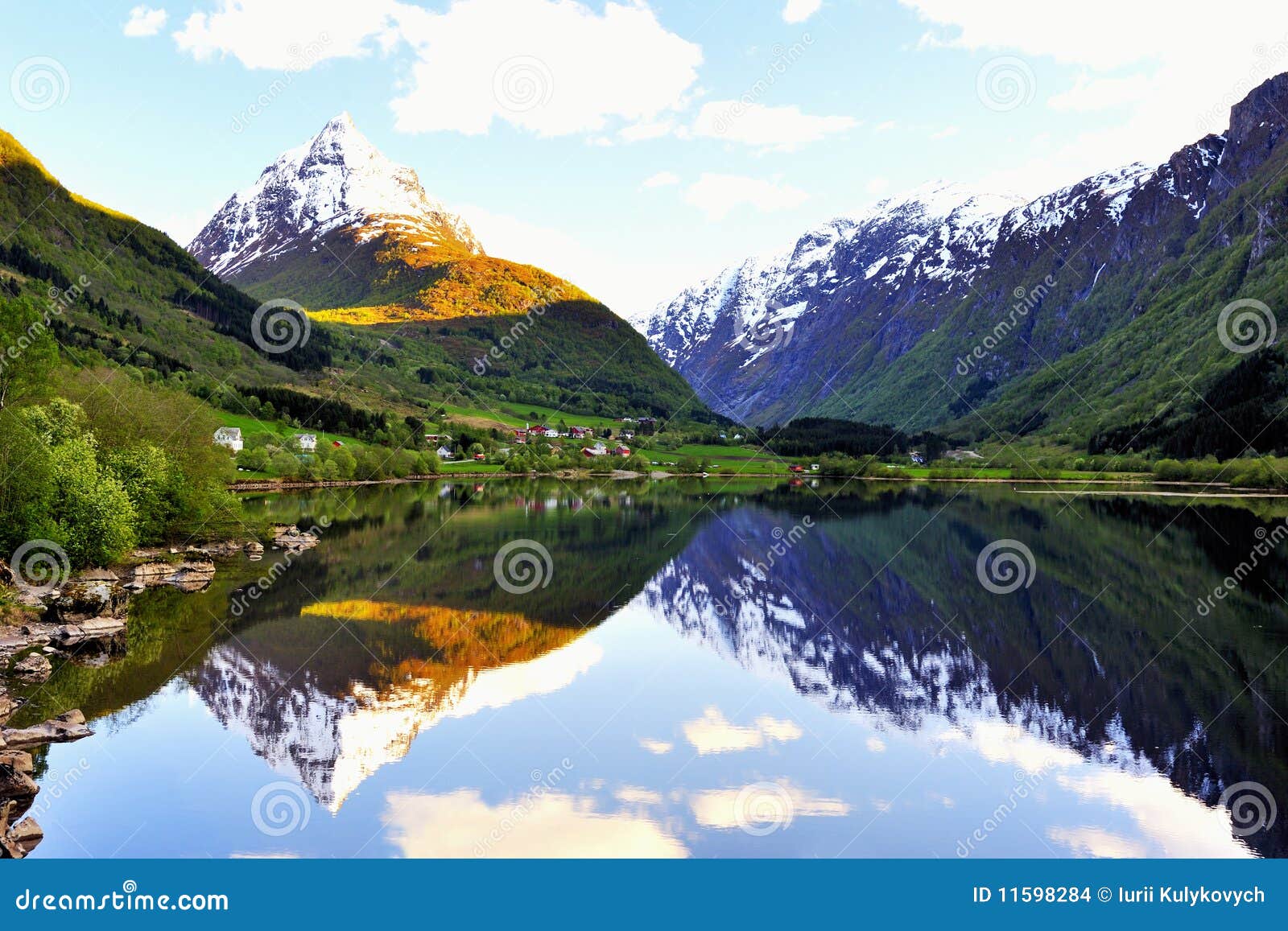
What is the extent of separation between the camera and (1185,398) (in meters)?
183

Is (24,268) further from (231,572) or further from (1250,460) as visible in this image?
(1250,460)

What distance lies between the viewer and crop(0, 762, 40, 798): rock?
20672 mm

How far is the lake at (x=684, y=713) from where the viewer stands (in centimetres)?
2084

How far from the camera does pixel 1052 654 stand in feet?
123

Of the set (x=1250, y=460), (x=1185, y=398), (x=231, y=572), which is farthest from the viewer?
(x=1185, y=398)

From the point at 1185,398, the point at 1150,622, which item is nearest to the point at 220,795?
the point at 1150,622

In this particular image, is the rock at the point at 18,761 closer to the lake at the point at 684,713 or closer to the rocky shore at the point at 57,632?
the rocky shore at the point at 57,632

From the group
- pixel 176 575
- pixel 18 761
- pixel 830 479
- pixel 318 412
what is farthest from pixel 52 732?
pixel 830 479

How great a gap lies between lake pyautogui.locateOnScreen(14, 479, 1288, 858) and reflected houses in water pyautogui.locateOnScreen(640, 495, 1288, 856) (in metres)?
0.15

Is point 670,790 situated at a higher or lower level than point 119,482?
lower

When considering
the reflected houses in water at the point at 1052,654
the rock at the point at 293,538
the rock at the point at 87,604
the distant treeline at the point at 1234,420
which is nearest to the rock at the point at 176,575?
the rock at the point at 87,604

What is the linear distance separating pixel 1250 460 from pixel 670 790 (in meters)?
137

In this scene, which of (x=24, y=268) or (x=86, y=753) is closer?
(x=86, y=753)

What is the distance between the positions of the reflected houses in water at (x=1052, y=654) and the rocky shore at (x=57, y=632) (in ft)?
72.1
